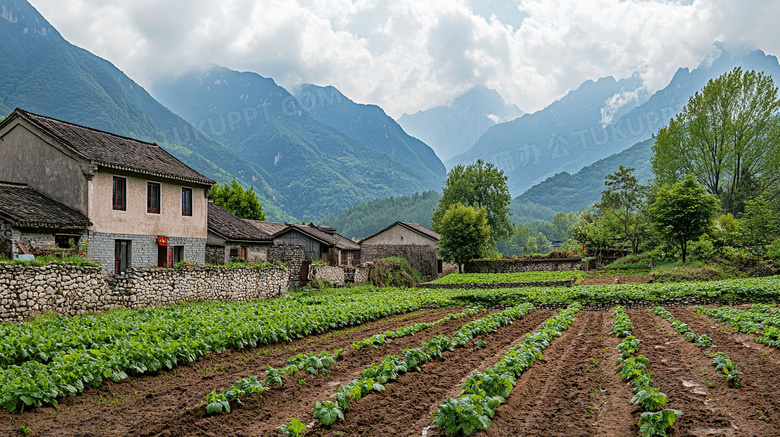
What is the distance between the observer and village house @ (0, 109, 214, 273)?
71.9 feet

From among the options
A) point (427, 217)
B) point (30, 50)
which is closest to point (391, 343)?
point (427, 217)

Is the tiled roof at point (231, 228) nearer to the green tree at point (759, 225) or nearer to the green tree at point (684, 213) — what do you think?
the green tree at point (684, 213)

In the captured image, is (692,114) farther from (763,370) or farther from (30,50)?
(30,50)

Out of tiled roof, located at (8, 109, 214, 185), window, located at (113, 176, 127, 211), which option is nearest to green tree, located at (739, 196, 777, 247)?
tiled roof, located at (8, 109, 214, 185)

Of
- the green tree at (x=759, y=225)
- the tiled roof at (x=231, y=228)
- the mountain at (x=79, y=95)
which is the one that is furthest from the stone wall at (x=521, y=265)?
the mountain at (x=79, y=95)

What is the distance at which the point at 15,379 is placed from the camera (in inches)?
290

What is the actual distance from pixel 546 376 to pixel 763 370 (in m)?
3.81


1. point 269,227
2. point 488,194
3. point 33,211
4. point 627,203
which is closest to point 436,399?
point 33,211

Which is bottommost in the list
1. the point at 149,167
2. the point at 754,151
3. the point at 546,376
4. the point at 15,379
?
the point at 546,376

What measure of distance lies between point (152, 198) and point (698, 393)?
80.6 ft

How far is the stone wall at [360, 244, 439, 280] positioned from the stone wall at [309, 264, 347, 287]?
12.0 meters

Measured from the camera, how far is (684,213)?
33.8 meters

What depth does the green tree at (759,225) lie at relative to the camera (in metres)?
33.3

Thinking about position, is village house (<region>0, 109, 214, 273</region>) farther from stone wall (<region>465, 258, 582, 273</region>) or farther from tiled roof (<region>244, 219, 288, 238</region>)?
stone wall (<region>465, 258, 582, 273</region>)
